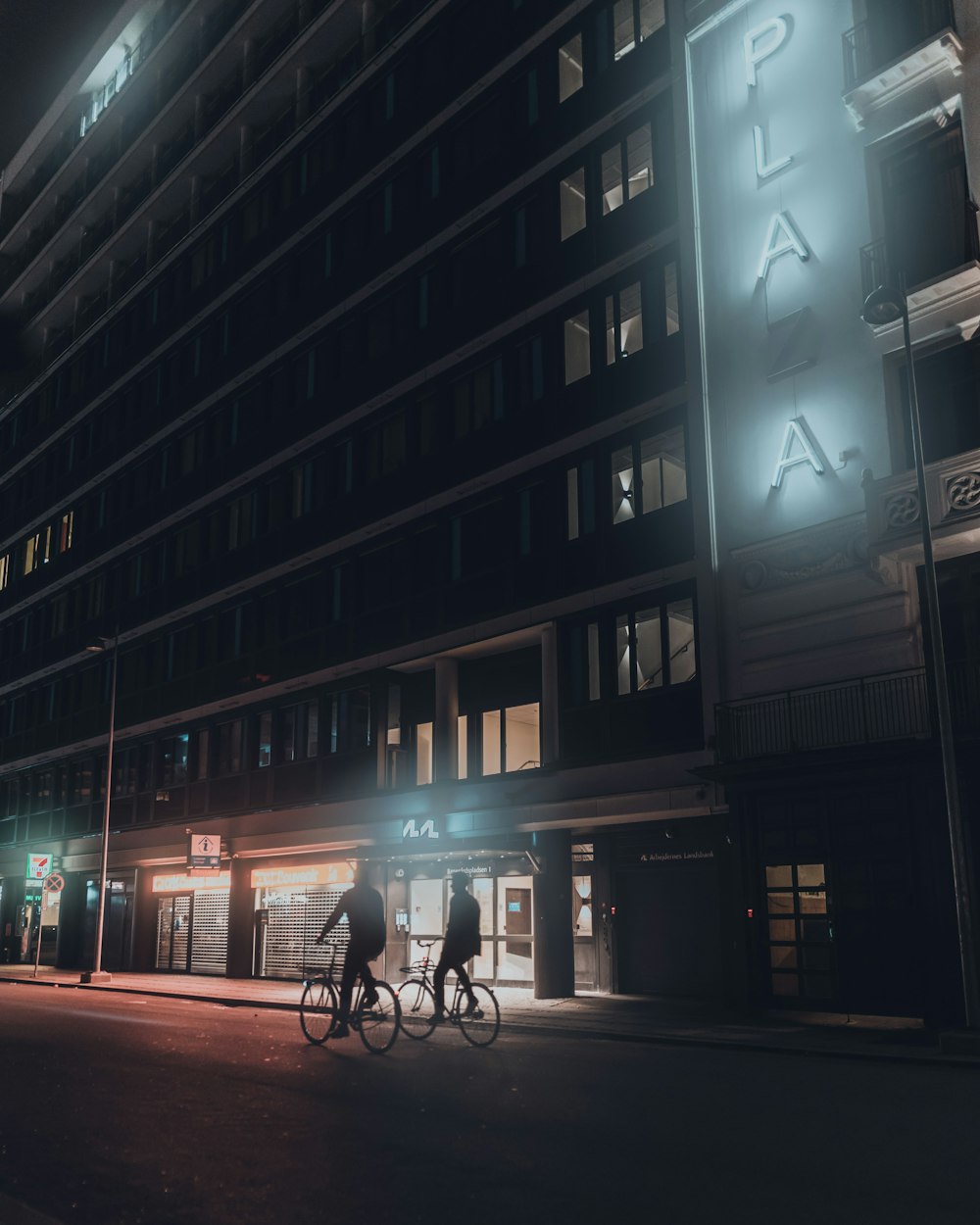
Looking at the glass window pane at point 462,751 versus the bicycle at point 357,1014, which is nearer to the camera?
the bicycle at point 357,1014

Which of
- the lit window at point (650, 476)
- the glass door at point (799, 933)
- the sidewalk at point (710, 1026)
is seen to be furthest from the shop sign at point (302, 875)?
the glass door at point (799, 933)

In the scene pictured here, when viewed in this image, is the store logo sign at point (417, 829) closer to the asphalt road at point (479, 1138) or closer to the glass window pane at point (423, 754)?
the glass window pane at point (423, 754)

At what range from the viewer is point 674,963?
22938 millimetres

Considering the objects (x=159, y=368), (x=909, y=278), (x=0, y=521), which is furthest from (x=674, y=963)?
(x=0, y=521)

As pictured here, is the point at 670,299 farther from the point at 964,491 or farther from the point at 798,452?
the point at 964,491

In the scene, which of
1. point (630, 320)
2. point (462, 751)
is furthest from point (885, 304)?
point (462, 751)

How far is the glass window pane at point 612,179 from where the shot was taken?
2597 centimetres


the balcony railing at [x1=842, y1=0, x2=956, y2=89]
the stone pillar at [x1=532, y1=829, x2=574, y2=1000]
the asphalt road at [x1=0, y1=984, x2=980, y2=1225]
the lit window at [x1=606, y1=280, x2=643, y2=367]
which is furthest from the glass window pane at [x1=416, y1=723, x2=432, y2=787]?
the balcony railing at [x1=842, y1=0, x2=956, y2=89]

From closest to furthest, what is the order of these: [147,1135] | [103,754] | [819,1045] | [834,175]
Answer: [147,1135]
[819,1045]
[834,175]
[103,754]

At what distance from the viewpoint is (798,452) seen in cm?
2105

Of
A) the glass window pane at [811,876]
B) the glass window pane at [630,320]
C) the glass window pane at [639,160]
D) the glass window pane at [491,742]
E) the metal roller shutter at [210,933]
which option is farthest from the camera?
the metal roller shutter at [210,933]

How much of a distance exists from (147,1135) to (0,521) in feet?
168

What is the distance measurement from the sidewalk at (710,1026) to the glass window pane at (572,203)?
54.7 feet

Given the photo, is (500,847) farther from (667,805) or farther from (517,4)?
(517,4)
